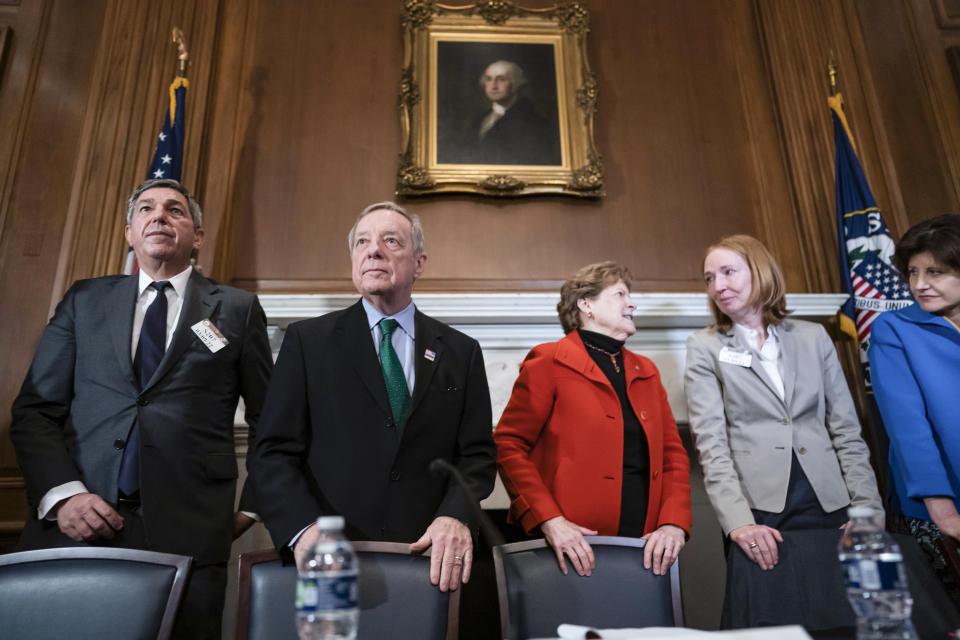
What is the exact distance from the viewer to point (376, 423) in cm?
171

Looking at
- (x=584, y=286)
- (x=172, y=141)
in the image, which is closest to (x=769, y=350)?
(x=584, y=286)

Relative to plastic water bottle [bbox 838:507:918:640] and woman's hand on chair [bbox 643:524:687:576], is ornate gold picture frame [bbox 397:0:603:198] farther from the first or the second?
plastic water bottle [bbox 838:507:918:640]

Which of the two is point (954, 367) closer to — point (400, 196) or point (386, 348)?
point (386, 348)

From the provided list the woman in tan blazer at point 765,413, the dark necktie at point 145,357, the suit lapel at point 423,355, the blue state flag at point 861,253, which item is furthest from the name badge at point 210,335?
the blue state flag at point 861,253

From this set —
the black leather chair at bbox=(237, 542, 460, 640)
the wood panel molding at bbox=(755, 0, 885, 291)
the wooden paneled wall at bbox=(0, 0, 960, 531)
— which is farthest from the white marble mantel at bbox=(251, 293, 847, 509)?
the black leather chair at bbox=(237, 542, 460, 640)

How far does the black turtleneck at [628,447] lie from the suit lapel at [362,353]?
0.81m

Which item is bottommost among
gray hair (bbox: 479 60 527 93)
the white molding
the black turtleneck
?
the black turtleneck

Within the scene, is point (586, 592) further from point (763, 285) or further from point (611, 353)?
point (763, 285)

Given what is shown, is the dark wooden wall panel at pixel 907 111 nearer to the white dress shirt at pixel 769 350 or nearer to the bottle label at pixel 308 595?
the white dress shirt at pixel 769 350

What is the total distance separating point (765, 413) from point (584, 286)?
74 centimetres

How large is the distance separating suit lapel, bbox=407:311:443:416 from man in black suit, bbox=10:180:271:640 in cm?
56

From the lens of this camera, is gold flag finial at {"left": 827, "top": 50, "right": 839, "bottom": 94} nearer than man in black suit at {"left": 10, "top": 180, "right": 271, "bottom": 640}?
No

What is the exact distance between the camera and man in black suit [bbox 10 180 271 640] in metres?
1.79

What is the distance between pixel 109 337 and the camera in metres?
1.99
